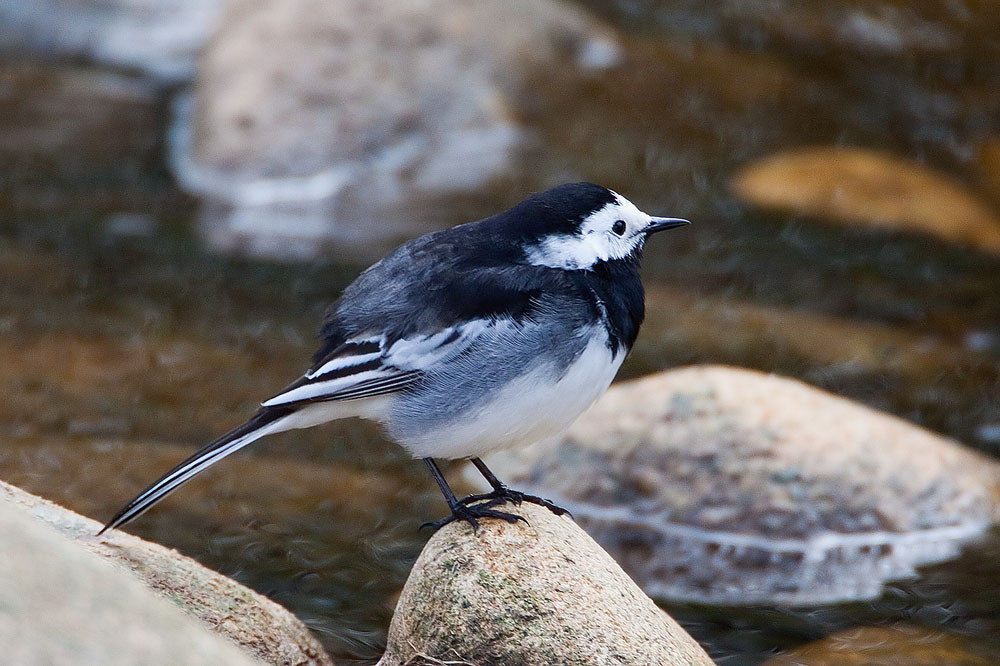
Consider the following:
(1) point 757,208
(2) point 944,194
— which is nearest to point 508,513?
(1) point 757,208

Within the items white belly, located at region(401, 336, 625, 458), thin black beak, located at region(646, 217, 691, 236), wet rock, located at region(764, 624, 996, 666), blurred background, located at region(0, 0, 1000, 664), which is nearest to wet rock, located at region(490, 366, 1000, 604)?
blurred background, located at region(0, 0, 1000, 664)

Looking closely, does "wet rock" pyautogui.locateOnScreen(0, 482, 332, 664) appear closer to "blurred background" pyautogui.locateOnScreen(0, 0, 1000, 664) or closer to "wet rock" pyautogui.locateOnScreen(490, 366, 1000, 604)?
"blurred background" pyautogui.locateOnScreen(0, 0, 1000, 664)

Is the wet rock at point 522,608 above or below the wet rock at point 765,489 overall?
above

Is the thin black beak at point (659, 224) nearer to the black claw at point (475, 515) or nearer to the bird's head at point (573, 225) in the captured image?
the bird's head at point (573, 225)

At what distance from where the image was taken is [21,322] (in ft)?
24.0

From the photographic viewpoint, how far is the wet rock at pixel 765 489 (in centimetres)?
579

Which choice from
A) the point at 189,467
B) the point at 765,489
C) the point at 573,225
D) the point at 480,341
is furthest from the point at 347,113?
the point at 189,467

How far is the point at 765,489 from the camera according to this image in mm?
5918

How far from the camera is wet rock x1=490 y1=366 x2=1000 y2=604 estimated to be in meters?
5.79

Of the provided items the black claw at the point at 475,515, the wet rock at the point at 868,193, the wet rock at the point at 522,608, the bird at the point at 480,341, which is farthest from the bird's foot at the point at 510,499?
the wet rock at the point at 868,193

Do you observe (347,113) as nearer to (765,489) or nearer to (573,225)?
(765,489)

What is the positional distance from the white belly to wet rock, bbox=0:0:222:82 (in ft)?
26.8

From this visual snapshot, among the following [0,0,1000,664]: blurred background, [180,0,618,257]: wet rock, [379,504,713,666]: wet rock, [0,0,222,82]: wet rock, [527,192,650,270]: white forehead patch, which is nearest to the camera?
[379,504,713,666]: wet rock

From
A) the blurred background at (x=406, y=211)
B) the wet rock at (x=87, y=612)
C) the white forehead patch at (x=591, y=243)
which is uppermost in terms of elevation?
the white forehead patch at (x=591, y=243)
